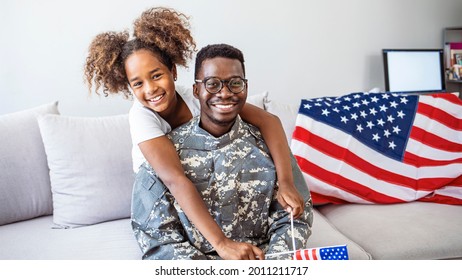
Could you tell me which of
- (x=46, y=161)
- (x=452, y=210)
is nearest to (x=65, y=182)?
(x=46, y=161)

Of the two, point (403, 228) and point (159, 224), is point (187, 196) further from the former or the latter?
point (403, 228)

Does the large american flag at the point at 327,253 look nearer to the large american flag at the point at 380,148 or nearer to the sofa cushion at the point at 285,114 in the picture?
the large american flag at the point at 380,148

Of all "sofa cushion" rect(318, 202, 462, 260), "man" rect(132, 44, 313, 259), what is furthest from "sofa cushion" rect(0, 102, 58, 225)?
"sofa cushion" rect(318, 202, 462, 260)

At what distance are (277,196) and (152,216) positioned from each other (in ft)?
1.01

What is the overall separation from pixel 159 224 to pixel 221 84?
37cm

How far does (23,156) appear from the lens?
1.45m

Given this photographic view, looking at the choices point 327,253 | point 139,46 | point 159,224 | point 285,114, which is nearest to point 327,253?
point 327,253

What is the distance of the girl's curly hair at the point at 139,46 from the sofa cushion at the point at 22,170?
0.46 meters

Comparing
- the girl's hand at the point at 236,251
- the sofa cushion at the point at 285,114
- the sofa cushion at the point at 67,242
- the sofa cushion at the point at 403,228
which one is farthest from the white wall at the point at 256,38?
the girl's hand at the point at 236,251

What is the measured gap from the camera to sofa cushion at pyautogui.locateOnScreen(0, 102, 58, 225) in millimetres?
1421

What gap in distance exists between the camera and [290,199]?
101 cm

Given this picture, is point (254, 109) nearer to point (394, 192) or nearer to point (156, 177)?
point (156, 177)

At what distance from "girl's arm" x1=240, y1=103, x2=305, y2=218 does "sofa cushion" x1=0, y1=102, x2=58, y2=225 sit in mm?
804

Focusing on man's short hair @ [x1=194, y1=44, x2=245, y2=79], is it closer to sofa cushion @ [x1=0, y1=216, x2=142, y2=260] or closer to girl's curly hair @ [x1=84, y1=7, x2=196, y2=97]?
girl's curly hair @ [x1=84, y1=7, x2=196, y2=97]
